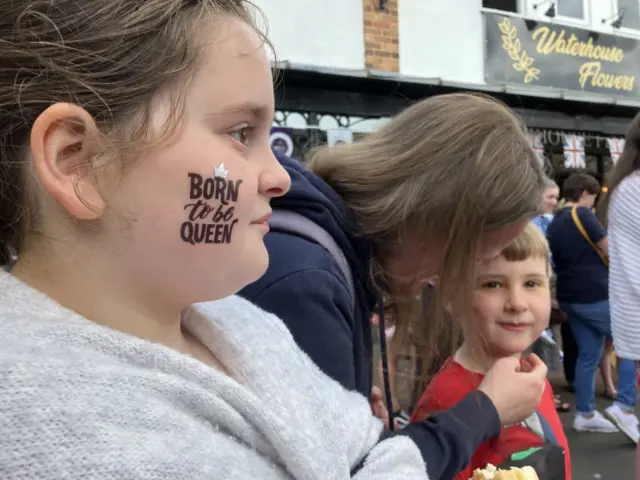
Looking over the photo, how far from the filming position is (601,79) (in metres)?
7.92

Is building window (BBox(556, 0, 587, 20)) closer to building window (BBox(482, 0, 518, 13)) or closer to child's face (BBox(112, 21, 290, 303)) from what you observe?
building window (BBox(482, 0, 518, 13))

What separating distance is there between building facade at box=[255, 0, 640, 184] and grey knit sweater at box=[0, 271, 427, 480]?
4522 mm

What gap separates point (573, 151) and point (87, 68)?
25.3 feet

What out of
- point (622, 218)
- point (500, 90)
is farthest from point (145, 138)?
point (500, 90)

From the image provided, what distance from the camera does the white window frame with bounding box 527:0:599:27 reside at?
24.1 feet

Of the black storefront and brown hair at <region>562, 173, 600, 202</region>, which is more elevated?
the black storefront

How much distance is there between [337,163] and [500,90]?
5.79 metres

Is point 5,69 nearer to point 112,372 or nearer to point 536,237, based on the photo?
point 112,372

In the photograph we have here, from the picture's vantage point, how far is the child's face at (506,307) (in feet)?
5.80

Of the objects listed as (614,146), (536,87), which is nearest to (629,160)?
(536,87)

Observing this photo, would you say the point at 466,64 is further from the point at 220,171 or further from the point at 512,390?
the point at 220,171

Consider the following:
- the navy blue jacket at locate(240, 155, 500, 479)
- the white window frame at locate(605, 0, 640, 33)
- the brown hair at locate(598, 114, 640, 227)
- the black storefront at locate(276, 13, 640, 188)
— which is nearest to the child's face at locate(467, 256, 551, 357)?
the navy blue jacket at locate(240, 155, 500, 479)

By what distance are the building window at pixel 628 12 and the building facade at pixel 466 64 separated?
0.04 ft

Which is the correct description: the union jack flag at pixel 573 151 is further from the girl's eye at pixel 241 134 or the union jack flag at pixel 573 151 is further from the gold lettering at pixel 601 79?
the girl's eye at pixel 241 134
